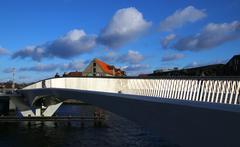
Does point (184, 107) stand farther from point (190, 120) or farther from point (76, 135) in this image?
point (76, 135)

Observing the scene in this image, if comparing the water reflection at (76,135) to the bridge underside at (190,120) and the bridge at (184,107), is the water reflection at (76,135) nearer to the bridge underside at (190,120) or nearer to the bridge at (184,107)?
the bridge at (184,107)

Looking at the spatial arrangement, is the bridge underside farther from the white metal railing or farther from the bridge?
the white metal railing

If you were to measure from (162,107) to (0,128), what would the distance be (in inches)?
1612

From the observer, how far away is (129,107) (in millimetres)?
11281

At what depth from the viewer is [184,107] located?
21.5 ft

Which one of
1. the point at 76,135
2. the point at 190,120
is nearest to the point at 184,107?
the point at 190,120

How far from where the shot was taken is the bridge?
536 cm

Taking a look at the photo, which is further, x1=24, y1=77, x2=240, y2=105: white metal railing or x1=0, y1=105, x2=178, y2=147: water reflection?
x1=0, y1=105, x2=178, y2=147: water reflection

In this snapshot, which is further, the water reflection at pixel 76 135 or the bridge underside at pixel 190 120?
the water reflection at pixel 76 135

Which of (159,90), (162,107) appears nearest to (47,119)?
(159,90)

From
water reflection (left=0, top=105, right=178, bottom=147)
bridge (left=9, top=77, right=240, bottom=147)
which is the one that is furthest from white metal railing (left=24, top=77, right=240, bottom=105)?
water reflection (left=0, top=105, right=178, bottom=147)

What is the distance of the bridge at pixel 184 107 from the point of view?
5359 millimetres

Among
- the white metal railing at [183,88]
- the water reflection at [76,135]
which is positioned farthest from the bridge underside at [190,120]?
the water reflection at [76,135]

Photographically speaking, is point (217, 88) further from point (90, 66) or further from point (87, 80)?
point (90, 66)
